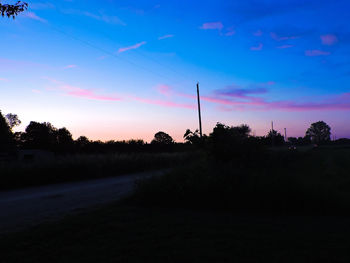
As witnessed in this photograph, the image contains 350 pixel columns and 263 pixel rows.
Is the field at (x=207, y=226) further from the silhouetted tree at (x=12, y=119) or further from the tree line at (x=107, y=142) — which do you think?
the silhouetted tree at (x=12, y=119)

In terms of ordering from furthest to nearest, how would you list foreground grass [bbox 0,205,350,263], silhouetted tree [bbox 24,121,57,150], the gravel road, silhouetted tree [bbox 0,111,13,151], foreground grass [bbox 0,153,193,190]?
silhouetted tree [bbox 24,121,57,150], silhouetted tree [bbox 0,111,13,151], foreground grass [bbox 0,153,193,190], the gravel road, foreground grass [bbox 0,205,350,263]

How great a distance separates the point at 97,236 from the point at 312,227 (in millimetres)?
4239

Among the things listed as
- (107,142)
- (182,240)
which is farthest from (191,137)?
(107,142)

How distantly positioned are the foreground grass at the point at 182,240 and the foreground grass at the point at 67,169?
10.7 meters

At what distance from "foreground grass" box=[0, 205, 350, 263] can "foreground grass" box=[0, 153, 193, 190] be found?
35.3 ft

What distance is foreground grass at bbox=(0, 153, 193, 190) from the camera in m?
15.9

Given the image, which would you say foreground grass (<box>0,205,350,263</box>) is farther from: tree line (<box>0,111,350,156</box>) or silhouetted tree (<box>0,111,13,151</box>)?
silhouetted tree (<box>0,111,13,151</box>)

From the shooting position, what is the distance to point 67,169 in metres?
19.0

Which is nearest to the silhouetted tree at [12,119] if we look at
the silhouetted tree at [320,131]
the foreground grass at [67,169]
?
the foreground grass at [67,169]

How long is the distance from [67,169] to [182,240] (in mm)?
15412

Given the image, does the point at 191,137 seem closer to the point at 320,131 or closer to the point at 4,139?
the point at 4,139

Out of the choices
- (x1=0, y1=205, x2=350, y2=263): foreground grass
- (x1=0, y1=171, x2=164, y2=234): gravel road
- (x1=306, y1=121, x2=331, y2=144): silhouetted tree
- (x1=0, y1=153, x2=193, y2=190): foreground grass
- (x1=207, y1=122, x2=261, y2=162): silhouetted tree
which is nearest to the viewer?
(x1=0, y1=205, x2=350, y2=263): foreground grass

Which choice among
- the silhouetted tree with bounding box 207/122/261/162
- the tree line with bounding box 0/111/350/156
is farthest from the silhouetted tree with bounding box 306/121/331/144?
the silhouetted tree with bounding box 207/122/261/162

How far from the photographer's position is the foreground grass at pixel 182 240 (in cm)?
444
